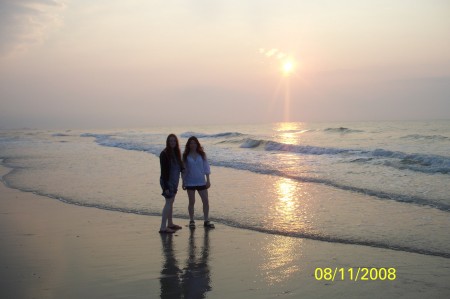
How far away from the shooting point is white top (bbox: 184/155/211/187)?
304 inches

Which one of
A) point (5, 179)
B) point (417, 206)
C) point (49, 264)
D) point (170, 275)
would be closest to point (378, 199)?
point (417, 206)

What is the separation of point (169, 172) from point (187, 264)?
7.42 feet

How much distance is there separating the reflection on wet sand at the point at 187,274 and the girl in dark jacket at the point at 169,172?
96cm

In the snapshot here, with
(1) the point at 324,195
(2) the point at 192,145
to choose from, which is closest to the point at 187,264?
(2) the point at 192,145

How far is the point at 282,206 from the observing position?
9.49 meters

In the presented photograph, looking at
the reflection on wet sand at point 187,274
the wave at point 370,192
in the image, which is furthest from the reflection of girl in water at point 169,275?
the wave at point 370,192

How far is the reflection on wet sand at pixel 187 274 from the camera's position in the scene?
14.6 ft

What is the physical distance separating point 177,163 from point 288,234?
2288mm

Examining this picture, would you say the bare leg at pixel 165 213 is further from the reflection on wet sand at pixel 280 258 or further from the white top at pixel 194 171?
the reflection on wet sand at pixel 280 258

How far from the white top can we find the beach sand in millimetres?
840

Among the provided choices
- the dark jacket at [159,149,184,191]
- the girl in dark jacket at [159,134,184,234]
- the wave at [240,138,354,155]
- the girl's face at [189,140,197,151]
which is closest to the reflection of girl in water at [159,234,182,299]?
the girl in dark jacket at [159,134,184,234]

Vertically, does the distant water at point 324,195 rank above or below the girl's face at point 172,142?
below

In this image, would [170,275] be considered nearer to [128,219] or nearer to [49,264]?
[49,264]

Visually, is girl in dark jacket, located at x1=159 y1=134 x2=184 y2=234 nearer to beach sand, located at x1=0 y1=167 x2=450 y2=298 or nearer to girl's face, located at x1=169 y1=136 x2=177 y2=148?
girl's face, located at x1=169 y1=136 x2=177 y2=148
